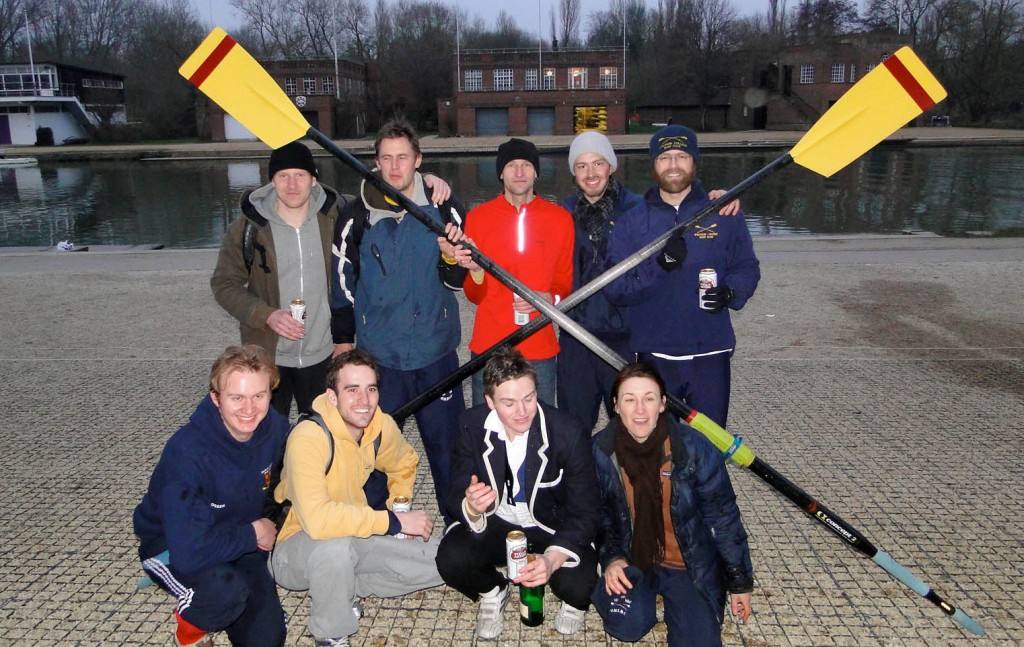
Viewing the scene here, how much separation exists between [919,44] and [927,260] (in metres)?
62.9

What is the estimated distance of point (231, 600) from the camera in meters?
2.85

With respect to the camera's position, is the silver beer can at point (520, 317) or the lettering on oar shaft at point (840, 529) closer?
the lettering on oar shaft at point (840, 529)

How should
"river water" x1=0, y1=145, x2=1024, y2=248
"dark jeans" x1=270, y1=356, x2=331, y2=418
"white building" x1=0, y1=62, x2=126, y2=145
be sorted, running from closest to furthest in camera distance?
"dark jeans" x1=270, y1=356, x2=331, y2=418, "river water" x1=0, y1=145, x2=1024, y2=248, "white building" x1=0, y1=62, x2=126, y2=145

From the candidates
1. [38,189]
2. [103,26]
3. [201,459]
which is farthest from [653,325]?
[103,26]

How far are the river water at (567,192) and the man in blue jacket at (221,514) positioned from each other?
533 inches

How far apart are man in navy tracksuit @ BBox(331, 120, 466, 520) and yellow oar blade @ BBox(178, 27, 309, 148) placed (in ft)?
1.85

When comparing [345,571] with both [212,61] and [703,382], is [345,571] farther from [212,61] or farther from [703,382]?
[212,61]

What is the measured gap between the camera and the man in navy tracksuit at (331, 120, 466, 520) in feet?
12.1

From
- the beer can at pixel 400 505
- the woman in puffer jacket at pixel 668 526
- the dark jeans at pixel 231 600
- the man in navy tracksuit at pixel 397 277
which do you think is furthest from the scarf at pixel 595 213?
the dark jeans at pixel 231 600

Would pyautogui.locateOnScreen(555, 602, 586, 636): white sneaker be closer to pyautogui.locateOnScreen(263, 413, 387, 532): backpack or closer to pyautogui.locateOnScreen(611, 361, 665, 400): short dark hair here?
pyautogui.locateOnScreen(611, 361, 665, 400): short dark hair

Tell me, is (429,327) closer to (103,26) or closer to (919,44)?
(919,44)

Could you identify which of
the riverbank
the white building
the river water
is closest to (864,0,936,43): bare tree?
the riverbank

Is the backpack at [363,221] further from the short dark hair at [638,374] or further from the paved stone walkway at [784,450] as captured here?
the paved stone walkway at [784,450]

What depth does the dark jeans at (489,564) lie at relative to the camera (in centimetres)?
306
